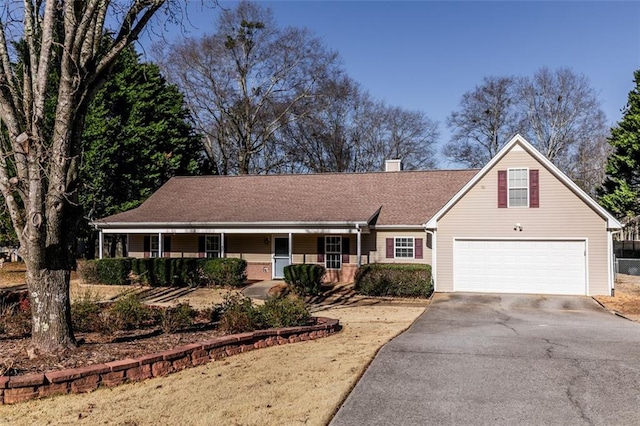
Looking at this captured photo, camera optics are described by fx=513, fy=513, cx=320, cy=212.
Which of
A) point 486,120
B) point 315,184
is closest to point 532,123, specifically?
point 486,120

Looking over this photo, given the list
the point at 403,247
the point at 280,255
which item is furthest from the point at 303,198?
the point at 403,247

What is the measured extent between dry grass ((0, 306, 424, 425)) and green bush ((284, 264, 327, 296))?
9.47 meters

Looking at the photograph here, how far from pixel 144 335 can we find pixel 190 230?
43.5 ft

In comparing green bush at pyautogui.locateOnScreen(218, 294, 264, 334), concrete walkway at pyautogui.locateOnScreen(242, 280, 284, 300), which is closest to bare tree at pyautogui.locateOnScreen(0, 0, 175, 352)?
green bush at pyautogui.locateOnScreen(218, 294, 264, 334)

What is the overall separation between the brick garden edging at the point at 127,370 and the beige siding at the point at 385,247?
42.0 ft

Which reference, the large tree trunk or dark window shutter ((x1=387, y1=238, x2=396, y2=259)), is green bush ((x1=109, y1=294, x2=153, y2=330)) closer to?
the large tree trunk

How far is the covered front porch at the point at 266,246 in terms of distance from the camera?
70.5ft

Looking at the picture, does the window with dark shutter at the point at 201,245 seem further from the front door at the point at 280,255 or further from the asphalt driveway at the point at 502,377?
the asphalt driveway at the point at 502,377

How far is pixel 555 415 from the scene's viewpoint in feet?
18.2

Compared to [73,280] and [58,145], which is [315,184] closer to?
[73,280]

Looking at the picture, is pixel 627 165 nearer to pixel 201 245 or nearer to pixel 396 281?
pixel 396 281

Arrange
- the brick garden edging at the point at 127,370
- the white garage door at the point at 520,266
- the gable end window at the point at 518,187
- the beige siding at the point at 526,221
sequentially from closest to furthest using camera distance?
the brick garden edging at the point at 127,370, the beige siding at the point at 526,221, the white garage door at the point at 520,266, the gable end window at the point at 518,187

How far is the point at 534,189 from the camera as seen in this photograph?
18094 millimetres

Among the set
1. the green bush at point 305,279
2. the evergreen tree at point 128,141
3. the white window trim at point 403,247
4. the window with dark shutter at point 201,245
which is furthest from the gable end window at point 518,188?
the evergreen tree at point 128,141
